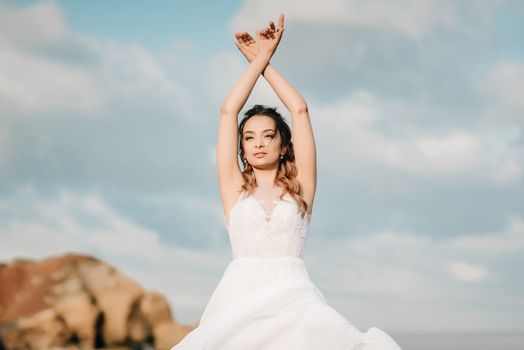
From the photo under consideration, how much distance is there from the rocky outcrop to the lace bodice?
34.9ft

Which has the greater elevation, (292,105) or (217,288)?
(292,105)

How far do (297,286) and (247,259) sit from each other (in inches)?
17.0

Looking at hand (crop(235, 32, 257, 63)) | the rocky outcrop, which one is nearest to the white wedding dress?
hand (crop(235, 32, 257, 63))

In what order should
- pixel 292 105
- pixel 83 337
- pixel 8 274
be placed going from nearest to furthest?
pixel 292 105
pixel 83 337
pixel 8 274

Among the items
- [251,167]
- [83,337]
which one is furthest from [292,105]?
[83,337]

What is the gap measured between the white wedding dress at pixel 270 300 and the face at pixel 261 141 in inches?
12.1

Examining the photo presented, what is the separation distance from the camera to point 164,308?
15.6 meters

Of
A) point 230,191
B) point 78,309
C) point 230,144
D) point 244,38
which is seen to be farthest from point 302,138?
point 78,309

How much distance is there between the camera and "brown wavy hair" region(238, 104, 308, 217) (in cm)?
512

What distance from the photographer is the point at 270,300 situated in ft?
15.0

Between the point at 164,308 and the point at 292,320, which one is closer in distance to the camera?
the point at 292,320

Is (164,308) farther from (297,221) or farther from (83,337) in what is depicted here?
(297,221)

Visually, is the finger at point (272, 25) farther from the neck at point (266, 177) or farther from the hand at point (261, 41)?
the neck at point (266, 177)

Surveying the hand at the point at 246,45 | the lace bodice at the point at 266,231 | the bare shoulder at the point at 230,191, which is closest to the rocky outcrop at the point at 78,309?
the hand at the point at 246,45
